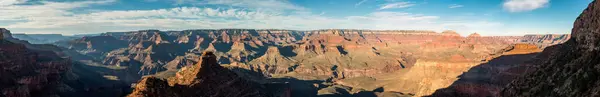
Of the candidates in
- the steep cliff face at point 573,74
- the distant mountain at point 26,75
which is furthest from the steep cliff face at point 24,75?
the steep cliff face at point 573,74

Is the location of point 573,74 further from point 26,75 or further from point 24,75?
point 24,75

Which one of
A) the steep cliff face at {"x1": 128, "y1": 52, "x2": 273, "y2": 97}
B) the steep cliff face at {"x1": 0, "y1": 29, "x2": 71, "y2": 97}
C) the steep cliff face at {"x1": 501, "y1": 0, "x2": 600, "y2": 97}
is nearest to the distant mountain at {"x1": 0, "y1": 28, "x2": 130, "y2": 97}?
the steep cliff face at {"x1": 0, "y1": 29, "x2": 71, "y2": 97}

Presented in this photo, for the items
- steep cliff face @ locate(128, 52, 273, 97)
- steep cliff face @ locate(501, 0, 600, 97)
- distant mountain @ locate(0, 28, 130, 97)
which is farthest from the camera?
distant mountain @ locate(0, 28, 130, 97)

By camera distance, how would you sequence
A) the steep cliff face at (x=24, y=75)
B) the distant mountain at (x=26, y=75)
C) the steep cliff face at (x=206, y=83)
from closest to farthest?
1. the steep cliff face at (x=206, y=83)
2. the steep cliff face at (x=24, y=75)
3. the distant mountain at (x=26, y=75)

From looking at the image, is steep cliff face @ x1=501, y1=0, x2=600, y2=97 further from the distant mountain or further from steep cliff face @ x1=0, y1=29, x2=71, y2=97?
steep cliff face @ x1=0, y1=29, x2=71, y2=97

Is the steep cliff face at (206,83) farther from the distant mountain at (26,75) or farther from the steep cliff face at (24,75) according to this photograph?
the distant mountain at (26,75)

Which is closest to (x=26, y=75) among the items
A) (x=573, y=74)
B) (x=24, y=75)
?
(x=24, y=75)
